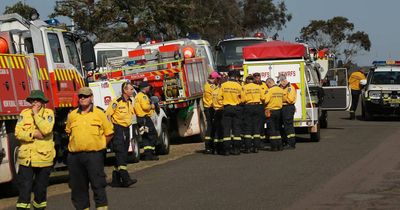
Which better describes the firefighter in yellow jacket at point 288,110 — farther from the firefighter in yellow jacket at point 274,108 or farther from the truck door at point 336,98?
the truck door at point 336,98

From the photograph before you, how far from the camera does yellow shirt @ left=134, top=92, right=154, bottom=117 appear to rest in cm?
1624

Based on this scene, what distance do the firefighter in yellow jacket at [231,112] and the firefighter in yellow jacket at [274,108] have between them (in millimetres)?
1047

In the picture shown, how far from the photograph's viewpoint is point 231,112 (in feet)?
58.0

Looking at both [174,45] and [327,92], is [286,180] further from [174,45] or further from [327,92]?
[327,92]

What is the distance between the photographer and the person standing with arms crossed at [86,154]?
929cm

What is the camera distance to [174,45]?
2189 centimetres

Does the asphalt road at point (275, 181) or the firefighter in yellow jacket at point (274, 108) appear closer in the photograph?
the asphalt road at point (275, 181)

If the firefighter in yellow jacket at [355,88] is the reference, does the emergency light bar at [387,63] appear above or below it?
above

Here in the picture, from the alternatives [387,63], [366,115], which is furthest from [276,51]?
[387,63]

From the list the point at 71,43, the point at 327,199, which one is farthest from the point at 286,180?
the point at 71,43

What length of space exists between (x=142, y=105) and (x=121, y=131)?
3.19 m

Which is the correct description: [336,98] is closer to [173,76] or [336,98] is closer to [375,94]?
[375,94]

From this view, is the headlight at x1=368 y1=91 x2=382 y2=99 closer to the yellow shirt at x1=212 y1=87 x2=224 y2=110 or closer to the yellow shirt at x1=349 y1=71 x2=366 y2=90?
the yellow shirt at x1=349 y1=71 x2=366 y2=90

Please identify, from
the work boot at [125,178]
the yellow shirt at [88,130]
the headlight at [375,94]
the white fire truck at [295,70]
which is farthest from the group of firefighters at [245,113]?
the headlight at [375,94]
